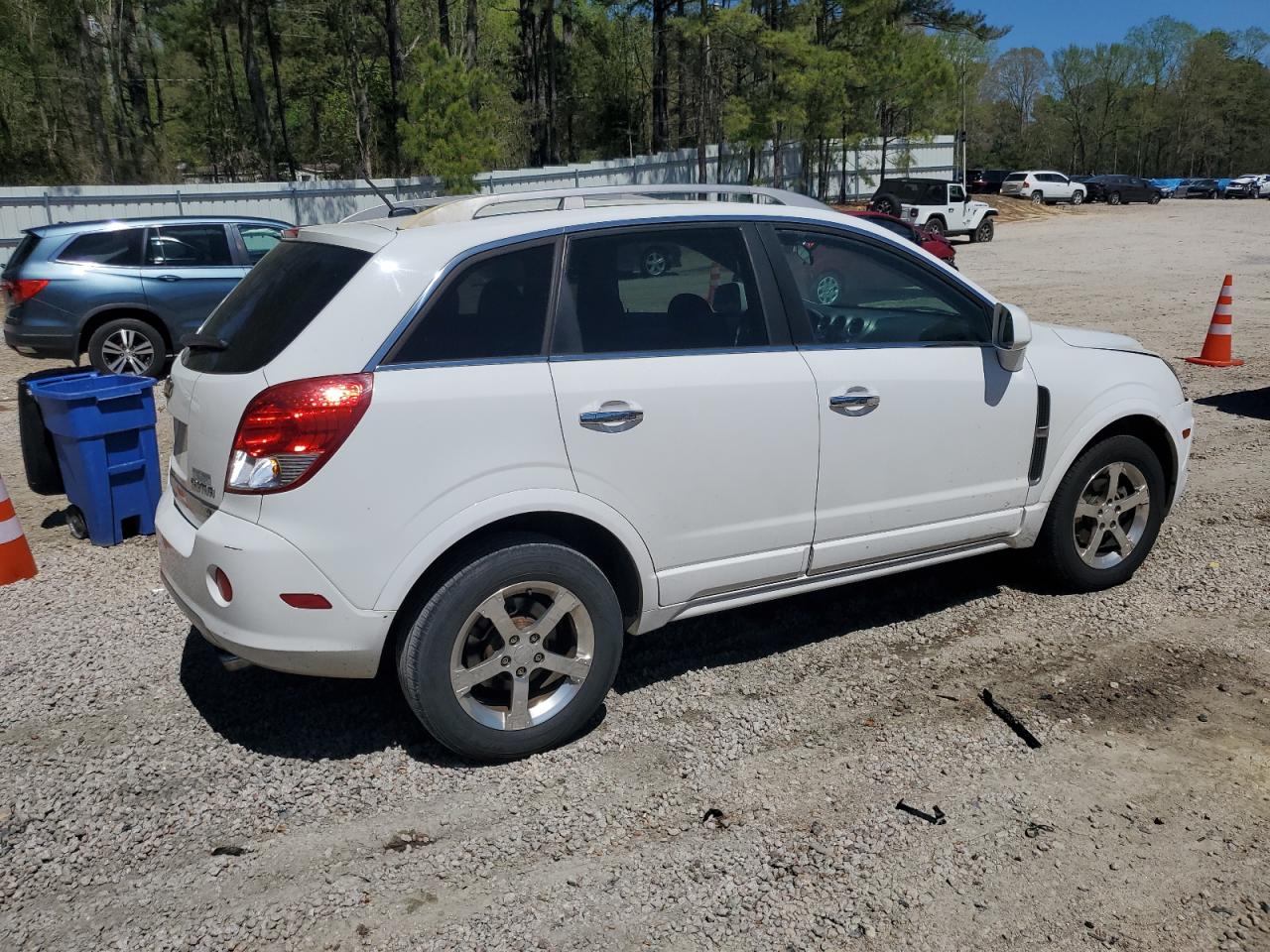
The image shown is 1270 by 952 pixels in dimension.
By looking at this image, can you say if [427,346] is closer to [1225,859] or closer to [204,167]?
[1225,859]

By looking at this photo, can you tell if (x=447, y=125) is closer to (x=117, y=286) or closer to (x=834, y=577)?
(x=117, y=286)

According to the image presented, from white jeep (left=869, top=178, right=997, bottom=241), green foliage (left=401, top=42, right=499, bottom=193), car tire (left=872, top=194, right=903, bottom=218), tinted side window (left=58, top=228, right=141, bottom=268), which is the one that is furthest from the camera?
car tire (left=872, top=194, right=903, bottom=218)

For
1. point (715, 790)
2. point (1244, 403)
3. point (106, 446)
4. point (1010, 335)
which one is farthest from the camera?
point (1244, 403)

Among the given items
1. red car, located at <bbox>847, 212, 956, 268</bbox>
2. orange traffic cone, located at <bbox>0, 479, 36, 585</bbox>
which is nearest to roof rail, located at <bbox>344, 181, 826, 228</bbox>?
orange traffic cone, located at <bbox>0, 479, 36, 585</bbox>

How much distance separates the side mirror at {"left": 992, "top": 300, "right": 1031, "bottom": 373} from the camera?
432cm

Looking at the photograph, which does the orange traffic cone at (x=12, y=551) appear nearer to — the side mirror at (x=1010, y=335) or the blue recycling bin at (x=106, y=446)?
the blue recycling bin at (x=106, y=446)

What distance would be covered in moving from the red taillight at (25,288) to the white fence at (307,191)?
26.4ft

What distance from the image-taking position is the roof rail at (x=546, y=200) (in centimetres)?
377

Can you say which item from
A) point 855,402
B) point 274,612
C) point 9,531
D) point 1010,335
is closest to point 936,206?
point 1010,335

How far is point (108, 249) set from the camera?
11.0 meters

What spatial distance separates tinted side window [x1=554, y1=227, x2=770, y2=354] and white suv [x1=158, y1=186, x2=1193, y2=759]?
0.01 meters

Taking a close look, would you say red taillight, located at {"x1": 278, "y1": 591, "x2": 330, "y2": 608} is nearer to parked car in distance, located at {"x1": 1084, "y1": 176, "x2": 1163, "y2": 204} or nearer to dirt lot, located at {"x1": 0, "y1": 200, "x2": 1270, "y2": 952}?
dirt lot, located at {"x1": 0, "y1": 200, "x2": 1270, "y2": 952}

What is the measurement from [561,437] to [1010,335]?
200cm

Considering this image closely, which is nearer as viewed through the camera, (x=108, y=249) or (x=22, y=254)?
(x=22, y=254)
